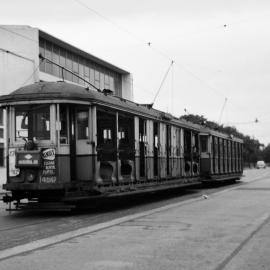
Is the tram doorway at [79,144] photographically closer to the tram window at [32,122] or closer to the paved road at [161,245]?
the tram window at [32,122]

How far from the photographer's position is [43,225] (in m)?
11.9

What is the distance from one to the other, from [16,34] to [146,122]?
27.2 meters

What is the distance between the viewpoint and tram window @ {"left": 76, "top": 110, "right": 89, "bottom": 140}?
14359 millimetres

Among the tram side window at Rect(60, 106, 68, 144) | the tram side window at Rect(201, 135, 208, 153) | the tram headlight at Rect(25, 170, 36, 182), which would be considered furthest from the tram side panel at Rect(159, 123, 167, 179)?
the tram side window at Rect(201, 135, 208, 153)

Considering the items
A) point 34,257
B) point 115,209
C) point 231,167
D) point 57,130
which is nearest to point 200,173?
point 231,167

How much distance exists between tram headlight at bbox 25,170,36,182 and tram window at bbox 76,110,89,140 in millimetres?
1483

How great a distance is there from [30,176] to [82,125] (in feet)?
6.05

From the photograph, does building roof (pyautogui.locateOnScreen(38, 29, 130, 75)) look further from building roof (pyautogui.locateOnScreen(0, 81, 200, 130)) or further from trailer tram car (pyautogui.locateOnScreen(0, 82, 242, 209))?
building roof (pyautogui.locateOnScreen(0, 81, 200, 130))

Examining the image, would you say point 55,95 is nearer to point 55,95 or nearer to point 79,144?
point 55,95

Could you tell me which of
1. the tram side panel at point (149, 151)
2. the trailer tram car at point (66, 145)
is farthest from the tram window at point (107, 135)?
the tram side panel at point (149, 151)

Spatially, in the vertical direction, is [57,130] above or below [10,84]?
below

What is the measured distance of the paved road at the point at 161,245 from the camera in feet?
24.4

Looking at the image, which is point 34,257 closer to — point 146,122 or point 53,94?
point 53,94

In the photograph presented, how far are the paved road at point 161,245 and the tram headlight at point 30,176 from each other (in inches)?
94.1
